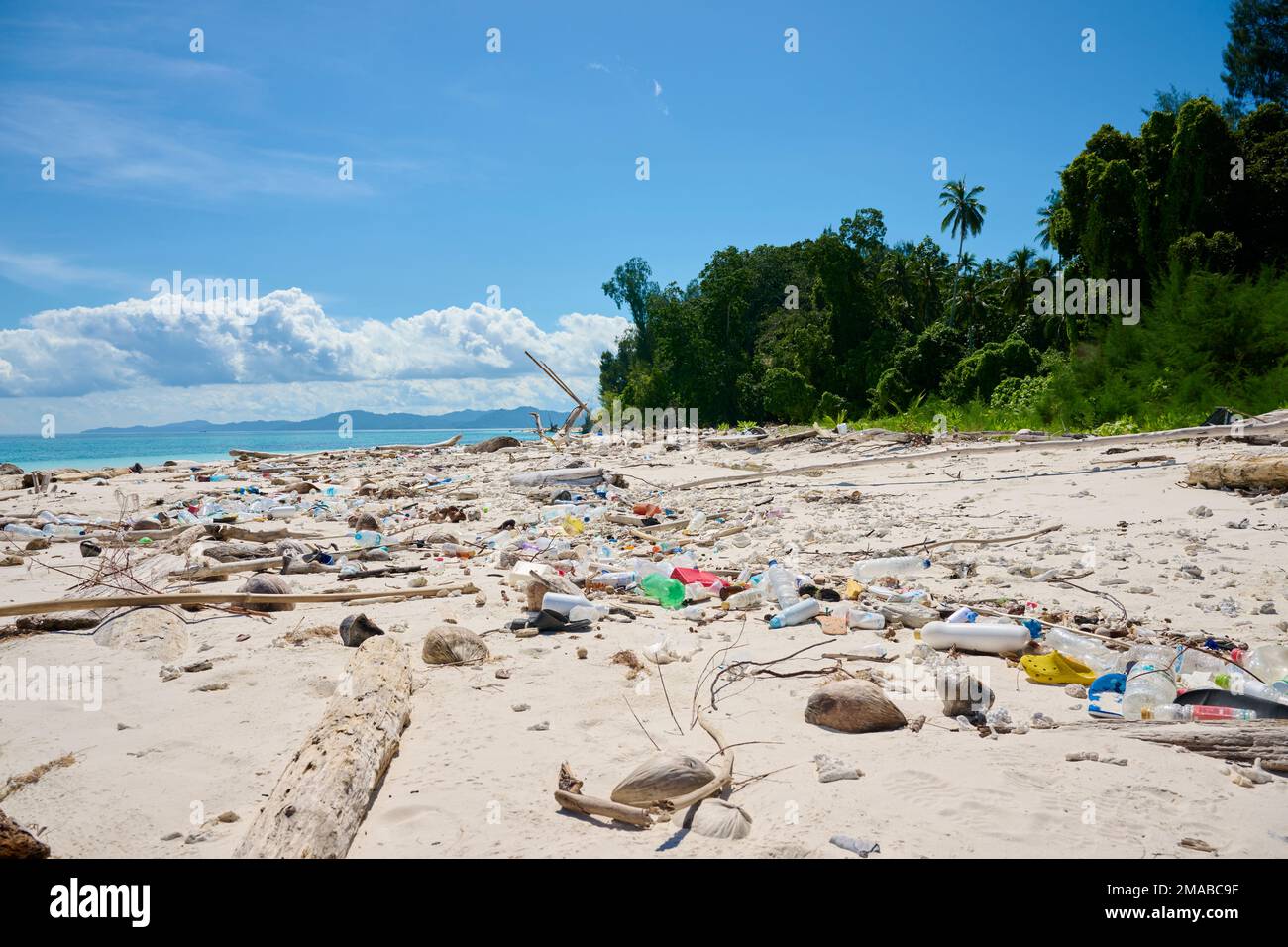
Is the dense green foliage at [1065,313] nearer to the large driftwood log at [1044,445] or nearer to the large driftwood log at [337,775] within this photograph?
the large driftwood log at [1044,445]

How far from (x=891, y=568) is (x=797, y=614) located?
46.9 inches

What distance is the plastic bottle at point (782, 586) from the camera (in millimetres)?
3920

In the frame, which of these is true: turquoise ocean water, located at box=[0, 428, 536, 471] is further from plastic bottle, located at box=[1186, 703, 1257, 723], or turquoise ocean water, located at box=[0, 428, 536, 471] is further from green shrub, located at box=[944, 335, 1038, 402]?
plastic bottle, located at box=[1186, 703, 1257, 723]

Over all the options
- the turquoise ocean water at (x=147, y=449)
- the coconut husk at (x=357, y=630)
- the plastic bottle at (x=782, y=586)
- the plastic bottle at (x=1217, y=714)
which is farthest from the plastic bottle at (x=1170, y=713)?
the turquoise ocean water at (x=147, y=449)

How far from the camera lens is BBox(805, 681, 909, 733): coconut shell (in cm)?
239

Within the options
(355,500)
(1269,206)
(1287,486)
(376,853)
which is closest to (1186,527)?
(1287,486)

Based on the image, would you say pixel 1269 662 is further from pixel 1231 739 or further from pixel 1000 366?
pixel 1000 366

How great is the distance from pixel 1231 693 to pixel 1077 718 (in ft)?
1.43

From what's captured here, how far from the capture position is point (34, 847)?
1749 mm

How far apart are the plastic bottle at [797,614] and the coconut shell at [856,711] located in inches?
44.4

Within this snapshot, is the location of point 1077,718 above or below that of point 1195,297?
below

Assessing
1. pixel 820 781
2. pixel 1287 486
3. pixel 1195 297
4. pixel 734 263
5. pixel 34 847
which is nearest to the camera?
pixel 34 847

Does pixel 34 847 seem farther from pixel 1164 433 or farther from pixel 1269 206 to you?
pixel 1269 206

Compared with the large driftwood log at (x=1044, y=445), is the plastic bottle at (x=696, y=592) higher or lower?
lower
